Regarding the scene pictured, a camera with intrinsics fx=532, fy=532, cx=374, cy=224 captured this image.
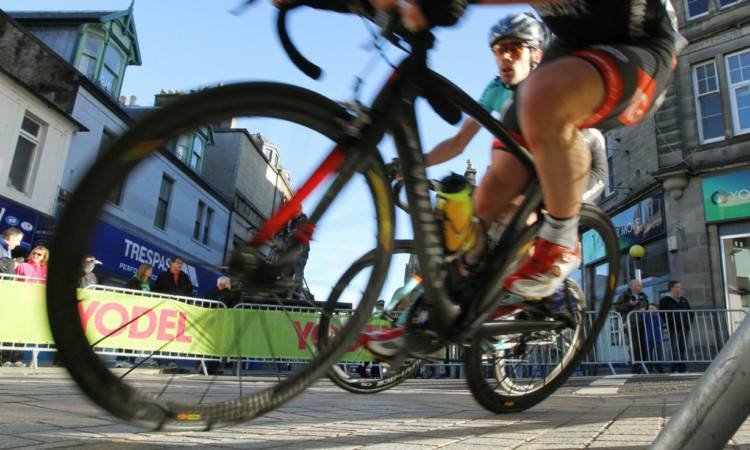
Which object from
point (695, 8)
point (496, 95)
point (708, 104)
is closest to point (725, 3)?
point (695, 8)

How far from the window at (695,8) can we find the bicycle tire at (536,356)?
17.2 meters

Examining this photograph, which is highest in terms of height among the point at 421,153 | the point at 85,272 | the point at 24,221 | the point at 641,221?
the point at 641,221

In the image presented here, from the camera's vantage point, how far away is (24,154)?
15.5 meters

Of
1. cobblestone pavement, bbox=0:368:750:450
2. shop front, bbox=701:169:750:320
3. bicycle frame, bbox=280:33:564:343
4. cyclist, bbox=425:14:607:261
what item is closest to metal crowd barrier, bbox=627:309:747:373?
shop front, bbox=701:169:750:320

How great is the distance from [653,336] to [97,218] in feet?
36.2

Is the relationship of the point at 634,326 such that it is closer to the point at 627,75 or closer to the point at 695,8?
the point at 627,75

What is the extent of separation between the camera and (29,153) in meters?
15.6

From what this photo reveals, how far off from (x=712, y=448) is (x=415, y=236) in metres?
1.14

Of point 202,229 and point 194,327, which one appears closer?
point 202,229

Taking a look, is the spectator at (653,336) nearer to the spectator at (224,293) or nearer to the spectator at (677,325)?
the spectator at (677,325)

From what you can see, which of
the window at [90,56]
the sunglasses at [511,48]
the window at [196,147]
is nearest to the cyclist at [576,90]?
the sunglasses at [511,48]

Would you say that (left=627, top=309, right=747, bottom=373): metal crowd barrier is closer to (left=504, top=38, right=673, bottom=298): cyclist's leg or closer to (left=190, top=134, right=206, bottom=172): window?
(left=504, top=38, right=673, bottom=298): cyclist's leg

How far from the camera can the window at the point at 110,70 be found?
19.5 meters

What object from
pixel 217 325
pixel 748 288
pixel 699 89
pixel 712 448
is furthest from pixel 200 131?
pixel 699 89
